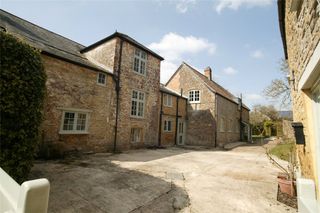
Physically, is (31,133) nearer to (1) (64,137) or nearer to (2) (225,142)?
(1) (64,137)

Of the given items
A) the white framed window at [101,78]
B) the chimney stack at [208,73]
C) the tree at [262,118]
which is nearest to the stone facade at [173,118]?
the white framed window at [101,78]

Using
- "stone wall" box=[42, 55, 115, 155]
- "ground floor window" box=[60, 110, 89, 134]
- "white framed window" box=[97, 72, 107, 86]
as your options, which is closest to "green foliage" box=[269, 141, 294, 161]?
"stone wall" box=[42, 55, 115, 155]

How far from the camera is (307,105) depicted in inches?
143

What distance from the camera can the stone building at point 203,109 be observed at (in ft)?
57.9

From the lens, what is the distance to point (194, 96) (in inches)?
763

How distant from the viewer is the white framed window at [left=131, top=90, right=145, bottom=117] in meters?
13.5

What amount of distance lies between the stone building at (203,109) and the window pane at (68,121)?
12253 mm

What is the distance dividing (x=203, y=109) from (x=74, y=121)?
12822 mm

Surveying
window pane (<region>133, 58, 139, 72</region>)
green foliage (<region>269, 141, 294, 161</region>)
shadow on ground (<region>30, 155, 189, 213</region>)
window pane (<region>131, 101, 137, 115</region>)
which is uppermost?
window pane (<region>133, 58, 139, 72</region>)

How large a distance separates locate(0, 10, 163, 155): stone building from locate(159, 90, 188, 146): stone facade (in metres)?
0.89

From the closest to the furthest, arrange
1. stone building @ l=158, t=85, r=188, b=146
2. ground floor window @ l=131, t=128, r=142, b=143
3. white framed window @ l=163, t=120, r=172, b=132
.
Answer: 1. ground floor window @ l=131, t=128, r=142, b=143
2. stone building @ l=158, t=85, r=188, b=146
3. white framed window @ l=163, t=120, r=172, b=132

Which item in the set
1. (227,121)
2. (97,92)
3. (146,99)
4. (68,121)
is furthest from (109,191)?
(227,121)

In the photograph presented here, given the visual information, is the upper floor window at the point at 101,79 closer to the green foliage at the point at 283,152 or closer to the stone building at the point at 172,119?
the stone building at the point at 172,119

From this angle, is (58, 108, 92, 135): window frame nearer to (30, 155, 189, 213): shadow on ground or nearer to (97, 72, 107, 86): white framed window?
(97, 72, 107, 86): white framed window
